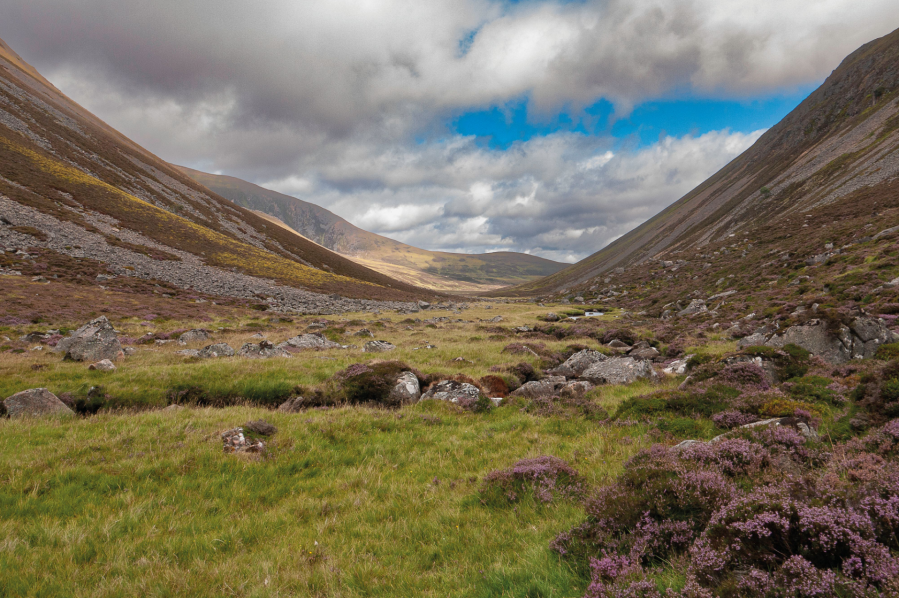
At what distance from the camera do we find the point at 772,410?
8695mm

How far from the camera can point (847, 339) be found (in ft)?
45.7

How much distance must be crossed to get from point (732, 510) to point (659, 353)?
21299 mm

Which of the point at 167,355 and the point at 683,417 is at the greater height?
the point at 683,417

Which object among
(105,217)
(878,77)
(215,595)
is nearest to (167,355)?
(215,595)

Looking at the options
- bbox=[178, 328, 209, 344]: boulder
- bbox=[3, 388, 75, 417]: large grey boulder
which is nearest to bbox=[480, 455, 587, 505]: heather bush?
bbox=[3, 388, 75, 417]: large grey boulder

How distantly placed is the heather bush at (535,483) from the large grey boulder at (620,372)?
33.7 feet

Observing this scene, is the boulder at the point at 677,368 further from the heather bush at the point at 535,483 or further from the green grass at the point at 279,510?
the heather bush at the point at 535,483

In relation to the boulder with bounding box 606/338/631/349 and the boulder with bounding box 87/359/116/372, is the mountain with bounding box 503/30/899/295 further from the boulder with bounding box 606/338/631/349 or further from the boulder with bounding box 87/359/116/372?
the boulder with bounding box 87/359/116/372

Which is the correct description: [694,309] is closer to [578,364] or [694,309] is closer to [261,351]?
[578,364]

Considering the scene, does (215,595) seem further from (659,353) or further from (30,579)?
(659,353)

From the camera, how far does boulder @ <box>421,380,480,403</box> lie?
13992mm

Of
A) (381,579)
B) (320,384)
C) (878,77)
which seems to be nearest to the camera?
(381,579)

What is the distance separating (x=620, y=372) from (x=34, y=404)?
22.1 metres

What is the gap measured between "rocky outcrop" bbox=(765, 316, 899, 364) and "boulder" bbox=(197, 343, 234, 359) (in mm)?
28175
